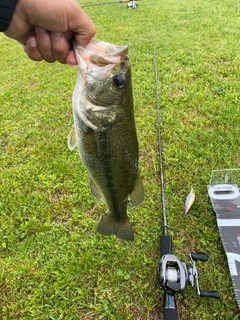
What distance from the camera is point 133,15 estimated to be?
9.69 metres

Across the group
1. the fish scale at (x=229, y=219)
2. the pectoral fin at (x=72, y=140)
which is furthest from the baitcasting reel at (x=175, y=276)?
the pectoral fin at (x=72, y=140)

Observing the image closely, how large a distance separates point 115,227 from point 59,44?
1189 mm

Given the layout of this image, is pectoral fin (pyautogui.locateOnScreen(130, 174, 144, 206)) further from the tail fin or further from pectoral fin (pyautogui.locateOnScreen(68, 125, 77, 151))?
pectoral fin (pyautogui.locateOnScreen(68, 125, 77, 151))

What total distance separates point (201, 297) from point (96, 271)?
90 cm

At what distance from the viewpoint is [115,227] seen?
1995mm

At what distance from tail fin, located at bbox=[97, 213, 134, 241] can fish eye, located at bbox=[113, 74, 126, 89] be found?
87 cm

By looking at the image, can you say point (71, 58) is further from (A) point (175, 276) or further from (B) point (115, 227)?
(A) point (175, 276)

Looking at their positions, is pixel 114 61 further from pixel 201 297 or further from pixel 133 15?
pixel 133 15

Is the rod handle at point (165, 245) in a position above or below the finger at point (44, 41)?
below

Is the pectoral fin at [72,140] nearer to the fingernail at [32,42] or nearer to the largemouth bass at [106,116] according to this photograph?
the largemouth bass at [106,116]

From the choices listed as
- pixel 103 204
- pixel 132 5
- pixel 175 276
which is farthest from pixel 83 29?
pixel 132 5

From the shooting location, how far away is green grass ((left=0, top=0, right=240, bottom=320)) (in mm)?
2430

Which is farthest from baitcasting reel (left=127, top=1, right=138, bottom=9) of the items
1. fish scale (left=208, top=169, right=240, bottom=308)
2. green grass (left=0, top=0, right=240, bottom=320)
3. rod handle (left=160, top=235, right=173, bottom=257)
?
rod handle (left=160, top=235, right=173, bottom=257)

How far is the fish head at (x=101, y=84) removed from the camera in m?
1.46
